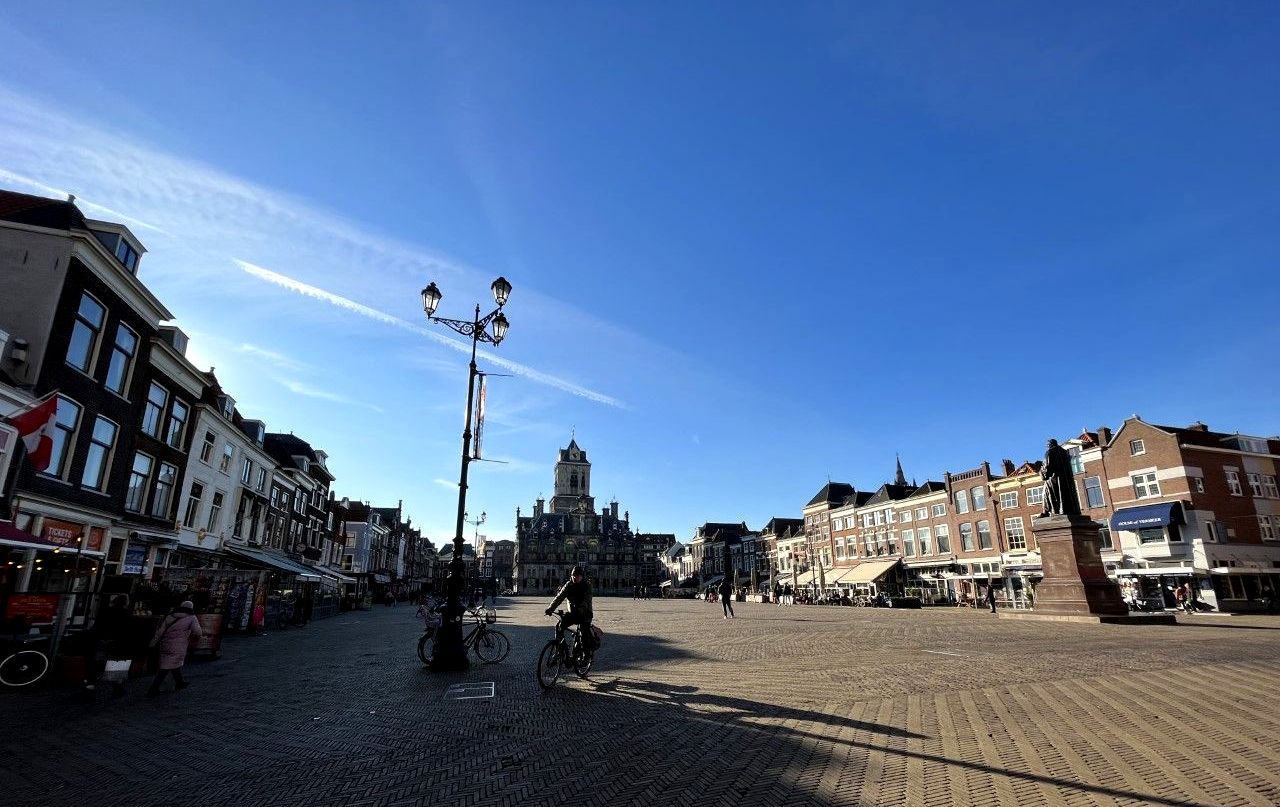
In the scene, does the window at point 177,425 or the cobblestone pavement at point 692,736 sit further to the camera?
the window at point 177,425

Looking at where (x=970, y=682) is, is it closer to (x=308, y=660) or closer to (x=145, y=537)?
(x=308, y=660)

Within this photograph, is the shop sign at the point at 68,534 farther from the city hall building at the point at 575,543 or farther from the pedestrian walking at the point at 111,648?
the city hall building at the point at 575,543

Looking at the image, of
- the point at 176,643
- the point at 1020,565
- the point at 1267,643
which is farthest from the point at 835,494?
the point at 176,643

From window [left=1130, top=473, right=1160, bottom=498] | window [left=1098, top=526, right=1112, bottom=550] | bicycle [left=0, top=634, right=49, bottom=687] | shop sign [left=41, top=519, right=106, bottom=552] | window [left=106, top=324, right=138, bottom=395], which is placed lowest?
bicycle [left=0, top=634, right=49, bottom=687]

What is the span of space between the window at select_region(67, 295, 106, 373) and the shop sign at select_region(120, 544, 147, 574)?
26.1 feet

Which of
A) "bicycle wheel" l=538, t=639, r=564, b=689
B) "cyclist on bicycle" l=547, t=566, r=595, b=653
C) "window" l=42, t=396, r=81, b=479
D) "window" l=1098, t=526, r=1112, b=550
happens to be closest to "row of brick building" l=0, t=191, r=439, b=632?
"window" l=42, t=396, r=81, b=479

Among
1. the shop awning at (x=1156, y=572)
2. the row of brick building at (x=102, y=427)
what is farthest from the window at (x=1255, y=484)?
the row of brick building at (x=102, y=427)

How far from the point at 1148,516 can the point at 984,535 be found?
1564 centimetres

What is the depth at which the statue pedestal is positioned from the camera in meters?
23.2

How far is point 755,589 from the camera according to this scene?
303 feet

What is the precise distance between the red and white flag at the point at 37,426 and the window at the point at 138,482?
9.70 m

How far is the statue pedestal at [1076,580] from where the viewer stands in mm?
23172

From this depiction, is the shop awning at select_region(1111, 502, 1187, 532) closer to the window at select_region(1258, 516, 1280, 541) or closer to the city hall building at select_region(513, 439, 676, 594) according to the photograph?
the window at select_region(1258, 516, 1280, 541)

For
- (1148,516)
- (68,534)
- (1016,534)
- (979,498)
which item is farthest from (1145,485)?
(68,534)
